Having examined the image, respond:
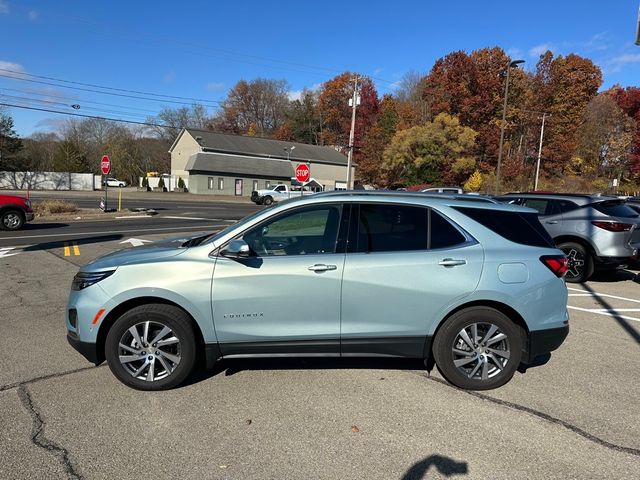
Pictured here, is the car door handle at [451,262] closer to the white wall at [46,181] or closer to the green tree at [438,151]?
the green tree at [438,151]

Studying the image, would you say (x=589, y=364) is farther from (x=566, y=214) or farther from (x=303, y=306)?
(x=566, y=214)

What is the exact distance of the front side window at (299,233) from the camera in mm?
3922

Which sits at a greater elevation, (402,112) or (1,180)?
Answer: (402,112)

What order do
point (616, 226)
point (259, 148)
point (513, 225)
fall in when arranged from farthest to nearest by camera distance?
point (259, 148) → point (616, 226) → point (513, 225)

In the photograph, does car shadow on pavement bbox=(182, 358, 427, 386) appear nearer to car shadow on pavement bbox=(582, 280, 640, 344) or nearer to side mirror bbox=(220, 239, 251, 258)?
side mirror bbox=(220, 239, 251, 258)

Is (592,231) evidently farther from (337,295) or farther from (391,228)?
(337,295)

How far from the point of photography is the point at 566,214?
29.2 feet

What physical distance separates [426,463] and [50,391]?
10.2ft

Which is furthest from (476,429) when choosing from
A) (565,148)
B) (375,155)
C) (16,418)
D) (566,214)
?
(375,155)

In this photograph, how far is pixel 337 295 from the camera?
3762 mm

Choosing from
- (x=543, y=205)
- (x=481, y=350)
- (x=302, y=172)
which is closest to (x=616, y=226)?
(x=543, y=205)

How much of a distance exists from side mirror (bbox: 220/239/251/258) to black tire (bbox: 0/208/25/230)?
15.9 meters

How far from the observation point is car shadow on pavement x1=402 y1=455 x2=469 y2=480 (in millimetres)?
2818

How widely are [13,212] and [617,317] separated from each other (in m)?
17.9
